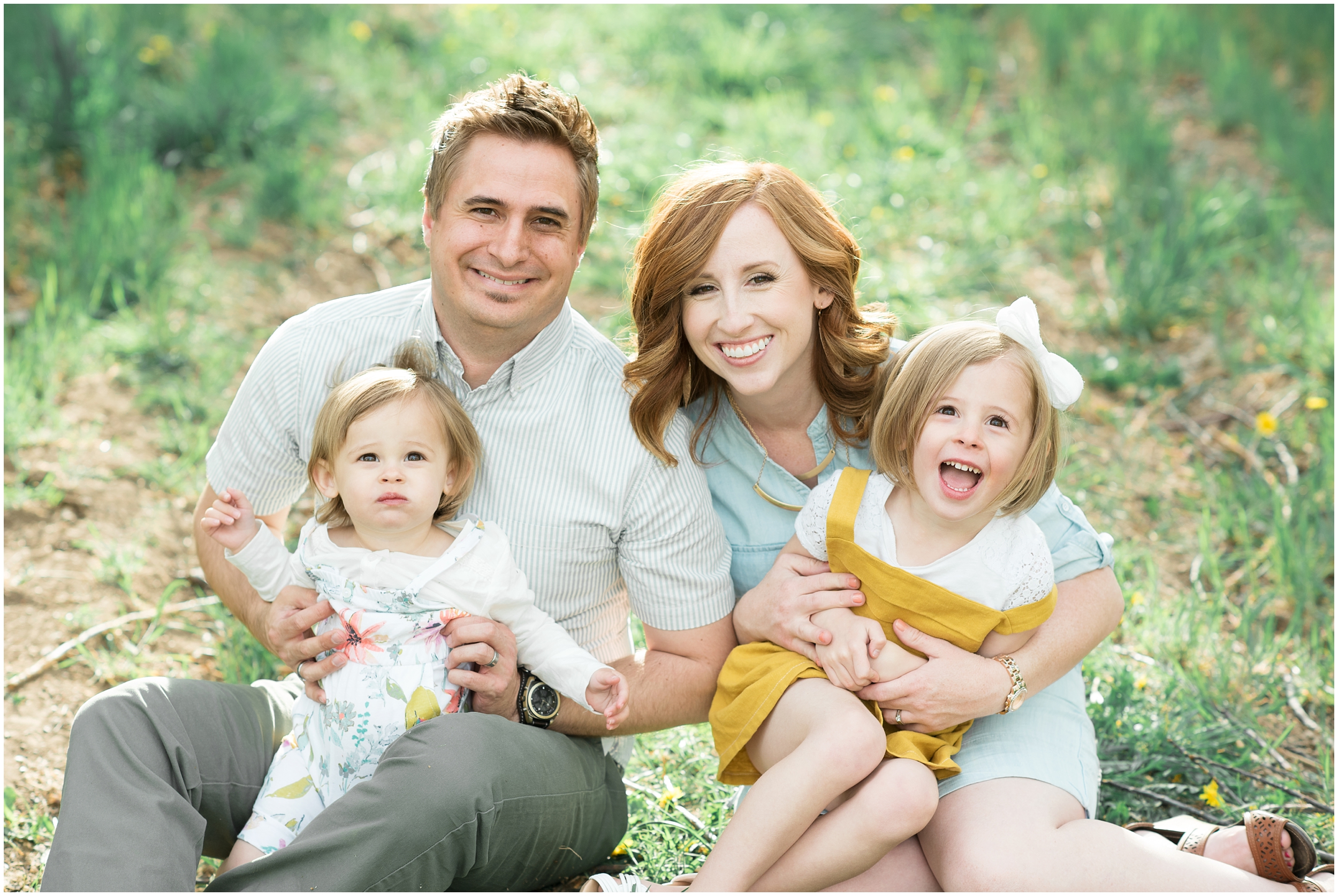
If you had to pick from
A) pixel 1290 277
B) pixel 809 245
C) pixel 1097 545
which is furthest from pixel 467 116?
pixel 1290 277

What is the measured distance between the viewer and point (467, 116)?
249 cm

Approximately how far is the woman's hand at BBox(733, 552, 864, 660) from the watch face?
452 mm

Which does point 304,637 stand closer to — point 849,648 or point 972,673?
point 849,648

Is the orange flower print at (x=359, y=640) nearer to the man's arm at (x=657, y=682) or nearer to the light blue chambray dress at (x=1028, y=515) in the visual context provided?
the man's arm at (x=657, y=682)

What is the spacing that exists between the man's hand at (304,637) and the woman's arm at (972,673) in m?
1.13

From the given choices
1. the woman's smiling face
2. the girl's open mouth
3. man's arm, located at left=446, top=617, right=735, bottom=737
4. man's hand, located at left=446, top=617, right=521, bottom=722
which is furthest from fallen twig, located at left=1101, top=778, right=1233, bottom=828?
man's hand, located at left=446, top=617, right=521, bottom=722

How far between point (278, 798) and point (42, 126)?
13.6 ft

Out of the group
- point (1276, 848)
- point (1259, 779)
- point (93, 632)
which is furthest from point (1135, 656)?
point (93, 632)

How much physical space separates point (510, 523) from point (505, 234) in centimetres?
66

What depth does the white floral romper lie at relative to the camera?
7.41 ft

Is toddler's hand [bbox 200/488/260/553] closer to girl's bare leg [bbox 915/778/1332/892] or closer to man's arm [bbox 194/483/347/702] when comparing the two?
man's arm [bbox 194/483/347/702]

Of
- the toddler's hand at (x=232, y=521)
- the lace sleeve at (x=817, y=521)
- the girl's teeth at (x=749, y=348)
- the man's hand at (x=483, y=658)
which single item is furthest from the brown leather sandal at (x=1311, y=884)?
the toddler's hand at (x=232, y=521)

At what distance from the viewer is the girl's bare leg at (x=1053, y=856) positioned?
2129mm

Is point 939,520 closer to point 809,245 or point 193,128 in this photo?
point 809,245
